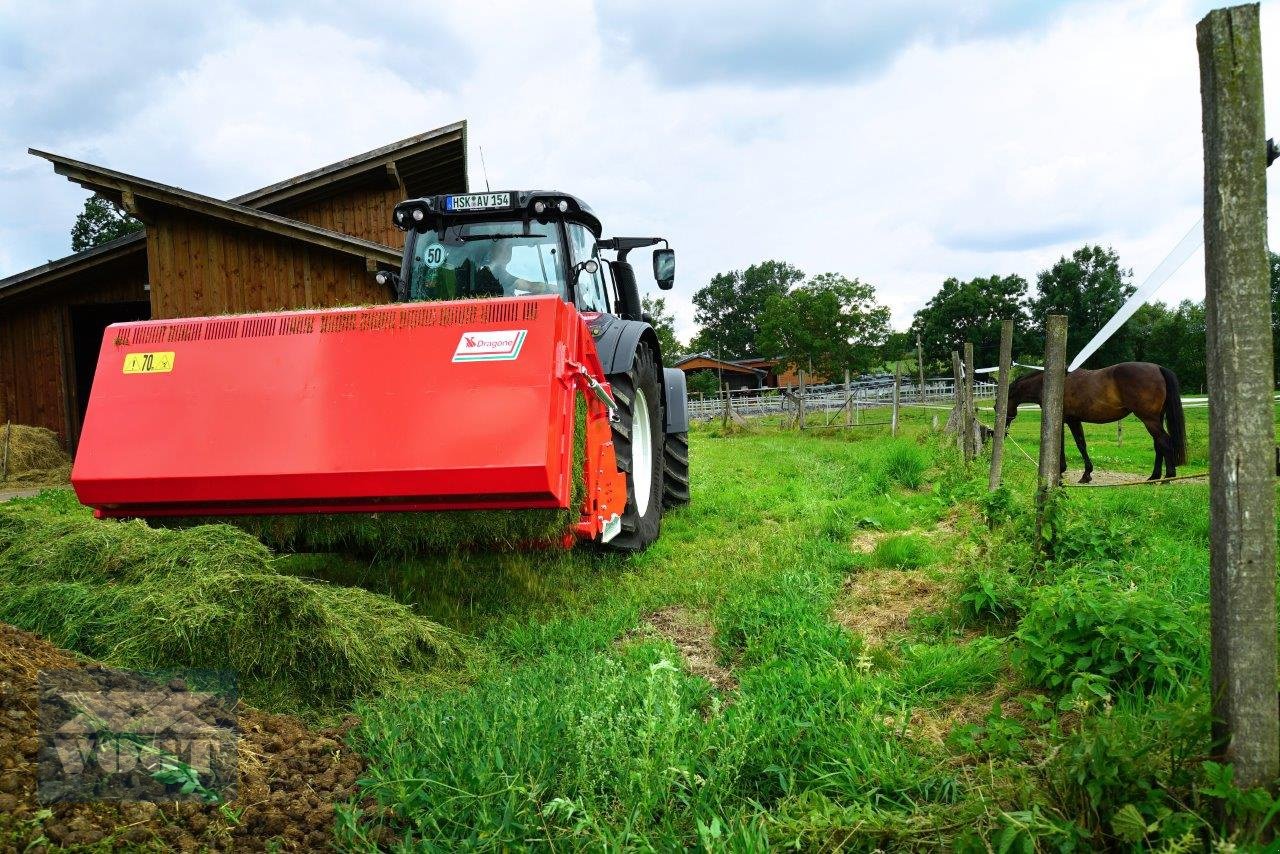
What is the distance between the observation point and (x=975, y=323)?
6431cm

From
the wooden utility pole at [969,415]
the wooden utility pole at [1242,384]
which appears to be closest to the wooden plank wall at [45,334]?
the wooden utility pole at [969,415]

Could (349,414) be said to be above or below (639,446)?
above

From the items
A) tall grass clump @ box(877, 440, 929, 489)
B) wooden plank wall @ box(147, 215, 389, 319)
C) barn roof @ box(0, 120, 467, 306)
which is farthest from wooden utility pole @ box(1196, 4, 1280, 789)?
barn roof @ box(0, 120, 467, 306)

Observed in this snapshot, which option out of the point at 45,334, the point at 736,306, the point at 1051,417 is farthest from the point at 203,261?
the point at 736,306

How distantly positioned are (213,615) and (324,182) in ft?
35.5

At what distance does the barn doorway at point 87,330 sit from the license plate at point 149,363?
31.8 ft

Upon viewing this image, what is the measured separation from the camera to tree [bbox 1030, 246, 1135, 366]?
60562 mm

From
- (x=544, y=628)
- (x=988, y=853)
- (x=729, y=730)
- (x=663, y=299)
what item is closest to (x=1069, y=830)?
(x=988, y=853)

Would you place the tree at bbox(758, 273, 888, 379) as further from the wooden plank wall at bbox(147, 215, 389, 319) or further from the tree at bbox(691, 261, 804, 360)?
the wooden plank wall at bbox(147, 215, 389, 319)

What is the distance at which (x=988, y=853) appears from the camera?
2.05 m

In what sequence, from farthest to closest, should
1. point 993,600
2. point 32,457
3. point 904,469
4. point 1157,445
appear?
point 32,457 < point 1157,445 < point 904,469 < point 993,600

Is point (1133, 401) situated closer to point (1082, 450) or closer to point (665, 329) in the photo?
point (1082, 450)

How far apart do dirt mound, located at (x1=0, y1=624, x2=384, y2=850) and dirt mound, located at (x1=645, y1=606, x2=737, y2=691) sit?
5.06ft

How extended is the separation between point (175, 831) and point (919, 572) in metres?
4.08
